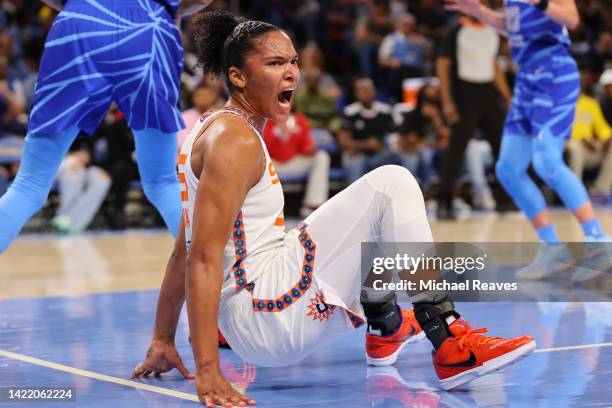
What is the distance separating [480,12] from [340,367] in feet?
9.27

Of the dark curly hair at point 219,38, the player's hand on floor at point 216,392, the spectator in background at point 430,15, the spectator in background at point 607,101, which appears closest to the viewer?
the player's hand on floor at point 216,392

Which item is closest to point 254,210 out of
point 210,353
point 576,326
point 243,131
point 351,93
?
point 243,131

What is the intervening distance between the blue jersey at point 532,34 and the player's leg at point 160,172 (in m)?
2.34

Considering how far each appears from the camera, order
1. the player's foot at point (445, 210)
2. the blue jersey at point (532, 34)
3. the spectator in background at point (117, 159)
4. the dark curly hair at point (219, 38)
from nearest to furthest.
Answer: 1. the dark curly hair at point (219, 38)
2. the blue jersey at point (532, 34)
3. the spectator in background at point (117, 159)
4. the player's foot at point (445, 210)

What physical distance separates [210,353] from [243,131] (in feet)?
2.02

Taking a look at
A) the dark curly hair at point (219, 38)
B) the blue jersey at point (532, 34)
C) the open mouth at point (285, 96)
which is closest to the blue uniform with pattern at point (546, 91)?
the blue jersey at point (532, 34)

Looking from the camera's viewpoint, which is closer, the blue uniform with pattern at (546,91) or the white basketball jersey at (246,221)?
the white basketball jersey at (246,221)

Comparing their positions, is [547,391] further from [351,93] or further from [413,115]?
[351,93]

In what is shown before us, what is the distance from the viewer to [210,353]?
2848 mm

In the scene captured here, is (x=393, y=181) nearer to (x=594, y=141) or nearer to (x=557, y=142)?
(x=557, y=142)

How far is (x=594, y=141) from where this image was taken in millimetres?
12234

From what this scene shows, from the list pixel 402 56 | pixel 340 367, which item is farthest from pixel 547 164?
pixel 402 56

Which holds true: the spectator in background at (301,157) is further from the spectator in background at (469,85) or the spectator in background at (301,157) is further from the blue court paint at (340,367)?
the blue court paint at (340,367)

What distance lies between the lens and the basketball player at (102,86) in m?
4.08
